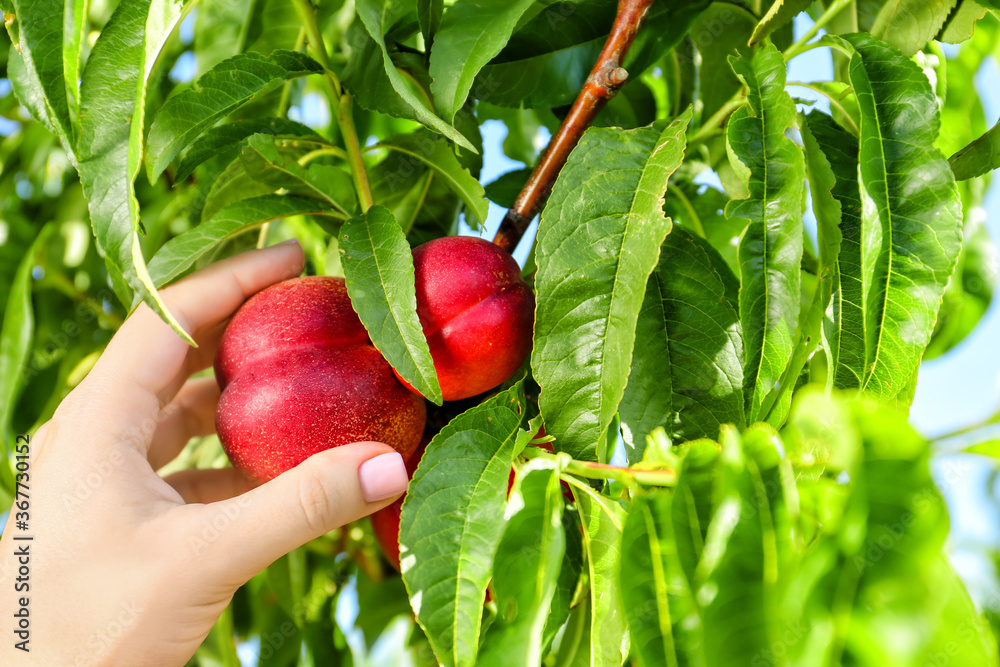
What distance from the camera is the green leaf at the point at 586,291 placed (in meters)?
0.46

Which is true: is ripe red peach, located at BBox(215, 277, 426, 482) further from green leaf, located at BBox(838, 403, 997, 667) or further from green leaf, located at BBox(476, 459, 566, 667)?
green leaf, located at BBox(838, 403, 997, 667)

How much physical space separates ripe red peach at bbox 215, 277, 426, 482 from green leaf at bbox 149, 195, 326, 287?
0.06 m

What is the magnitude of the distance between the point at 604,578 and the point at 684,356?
18 cm

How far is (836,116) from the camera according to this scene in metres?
0.59

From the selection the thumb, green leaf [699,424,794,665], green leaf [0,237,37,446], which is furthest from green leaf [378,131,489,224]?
green leaf [0,237,37,446]

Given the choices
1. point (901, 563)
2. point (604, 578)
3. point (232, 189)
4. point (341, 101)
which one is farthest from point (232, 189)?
point (901, 563)

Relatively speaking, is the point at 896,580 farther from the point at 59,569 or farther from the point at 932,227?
the point at 59,569

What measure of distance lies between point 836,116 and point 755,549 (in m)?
0.44

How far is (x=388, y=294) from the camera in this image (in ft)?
1.64

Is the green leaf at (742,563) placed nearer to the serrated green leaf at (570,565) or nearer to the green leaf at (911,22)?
the serrated green leaf at (570,565)

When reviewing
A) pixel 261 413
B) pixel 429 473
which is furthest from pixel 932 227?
pixel 261 413

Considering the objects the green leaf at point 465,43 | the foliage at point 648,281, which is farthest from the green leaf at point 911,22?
the green leaf at point 465,43

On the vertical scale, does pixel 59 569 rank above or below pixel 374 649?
above

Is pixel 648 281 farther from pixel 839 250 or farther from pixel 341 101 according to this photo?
pixel 341 101
